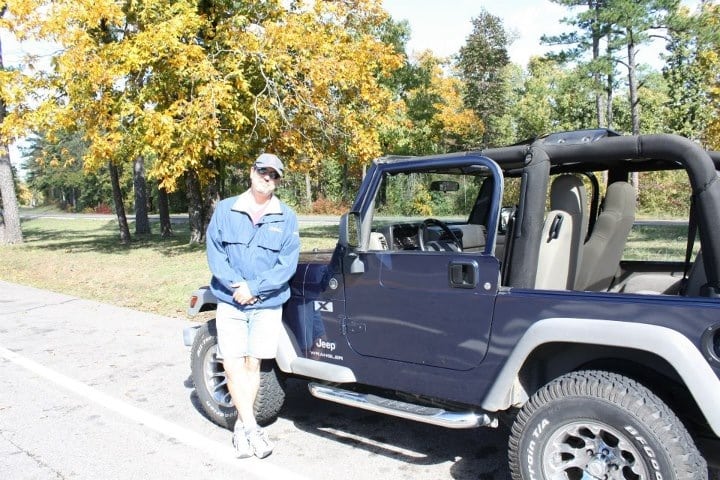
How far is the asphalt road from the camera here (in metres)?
3.88

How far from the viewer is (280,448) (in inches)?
166

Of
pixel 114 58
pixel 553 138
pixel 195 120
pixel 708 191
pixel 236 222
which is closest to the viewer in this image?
pixel 708 191

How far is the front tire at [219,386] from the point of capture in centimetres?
444

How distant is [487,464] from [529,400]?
0.90 metres

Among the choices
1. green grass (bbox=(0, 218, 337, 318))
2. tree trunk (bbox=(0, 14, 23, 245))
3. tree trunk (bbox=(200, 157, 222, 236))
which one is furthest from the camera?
tree trunk (bbox=(0, 14, 23, 245))

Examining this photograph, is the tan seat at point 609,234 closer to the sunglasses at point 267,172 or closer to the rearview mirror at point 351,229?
the rearview mirror at point 351,229

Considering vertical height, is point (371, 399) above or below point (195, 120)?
below

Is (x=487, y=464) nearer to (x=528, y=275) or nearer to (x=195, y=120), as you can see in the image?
(x=528, y=275)

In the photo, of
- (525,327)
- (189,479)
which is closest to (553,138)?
(525,327)

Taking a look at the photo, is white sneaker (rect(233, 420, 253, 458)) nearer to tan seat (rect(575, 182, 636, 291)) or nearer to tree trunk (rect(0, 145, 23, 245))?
tan seat (rect(575, 182, 636, 291))

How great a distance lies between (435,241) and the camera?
4242 millimetres

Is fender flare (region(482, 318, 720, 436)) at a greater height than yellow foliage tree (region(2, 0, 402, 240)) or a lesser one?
lesser

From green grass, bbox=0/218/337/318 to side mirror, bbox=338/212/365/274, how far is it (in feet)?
18.2

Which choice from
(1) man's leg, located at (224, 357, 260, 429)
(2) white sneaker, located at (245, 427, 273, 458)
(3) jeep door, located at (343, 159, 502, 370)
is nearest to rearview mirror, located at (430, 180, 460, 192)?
(3) jeep door, located at (343, 159, 502, 370)
